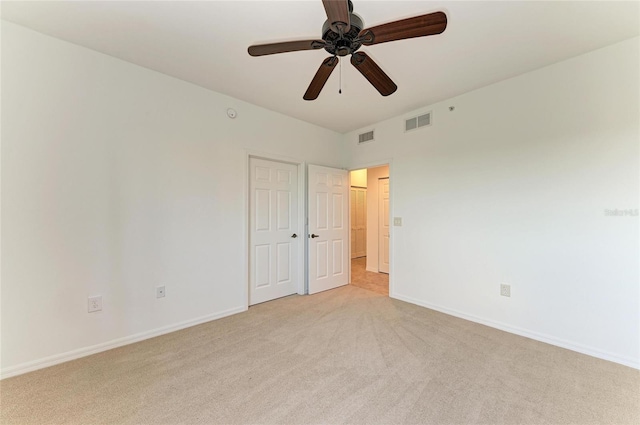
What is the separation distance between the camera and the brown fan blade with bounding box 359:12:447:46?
4.29ft

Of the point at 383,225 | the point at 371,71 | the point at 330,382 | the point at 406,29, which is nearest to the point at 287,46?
the point at 371,71

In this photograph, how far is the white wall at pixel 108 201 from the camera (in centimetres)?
196

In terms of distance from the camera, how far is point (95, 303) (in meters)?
2.24

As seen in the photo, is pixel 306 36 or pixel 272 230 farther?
pixel 272 230

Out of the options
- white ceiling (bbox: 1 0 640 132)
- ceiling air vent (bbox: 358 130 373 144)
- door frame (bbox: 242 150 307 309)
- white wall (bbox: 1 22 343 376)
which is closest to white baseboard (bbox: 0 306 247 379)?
white wall (bbox: 1 22 343 376)

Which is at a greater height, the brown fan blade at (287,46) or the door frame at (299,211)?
the brown fan blade at (287,46)

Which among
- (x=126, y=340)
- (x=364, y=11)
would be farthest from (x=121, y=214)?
(x=364, y=11)

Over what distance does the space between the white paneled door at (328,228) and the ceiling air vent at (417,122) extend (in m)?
1.22

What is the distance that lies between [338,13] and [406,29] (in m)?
0.40

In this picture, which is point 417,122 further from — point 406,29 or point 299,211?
point 406,29

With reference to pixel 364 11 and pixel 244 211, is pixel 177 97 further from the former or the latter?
pixel 364 11

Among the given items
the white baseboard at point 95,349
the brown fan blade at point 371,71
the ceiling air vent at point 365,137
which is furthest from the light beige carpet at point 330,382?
the ceiling air vent at point 365,137

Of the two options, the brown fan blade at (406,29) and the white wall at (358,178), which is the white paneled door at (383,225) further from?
the brown fan blade at (406,29)

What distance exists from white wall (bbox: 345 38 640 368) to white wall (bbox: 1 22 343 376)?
2.41m
